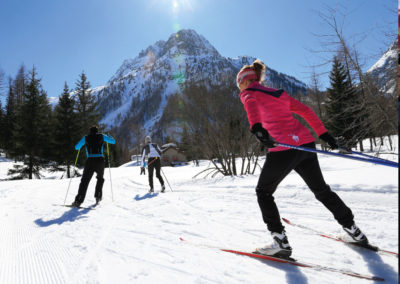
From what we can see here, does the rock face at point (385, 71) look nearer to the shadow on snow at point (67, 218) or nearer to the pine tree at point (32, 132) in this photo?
the shadow on snow at point (67, 218)

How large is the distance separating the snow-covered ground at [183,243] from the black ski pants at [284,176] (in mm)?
368

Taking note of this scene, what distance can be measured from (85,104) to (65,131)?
4.67 m

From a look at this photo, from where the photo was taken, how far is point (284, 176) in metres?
2.04

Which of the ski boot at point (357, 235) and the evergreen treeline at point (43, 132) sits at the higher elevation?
the evergreen treeline at point (43, 132)

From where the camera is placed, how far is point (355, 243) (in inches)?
83.0

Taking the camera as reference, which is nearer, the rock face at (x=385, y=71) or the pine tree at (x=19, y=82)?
the rock face at (x=385, y=71)

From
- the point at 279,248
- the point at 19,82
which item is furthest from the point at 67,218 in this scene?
the point at 19,82

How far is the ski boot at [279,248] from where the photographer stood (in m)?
1.98

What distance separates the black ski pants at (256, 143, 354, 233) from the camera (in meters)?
1.97

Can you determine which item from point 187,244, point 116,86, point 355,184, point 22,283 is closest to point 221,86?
point 355,184

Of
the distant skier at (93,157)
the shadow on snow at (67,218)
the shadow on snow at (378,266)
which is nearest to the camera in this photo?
the shadow on snow at (378,266)

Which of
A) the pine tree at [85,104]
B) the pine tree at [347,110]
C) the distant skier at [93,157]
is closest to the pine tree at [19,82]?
the pine tree at [85,104]

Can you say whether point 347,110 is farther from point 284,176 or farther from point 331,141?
point 284,176

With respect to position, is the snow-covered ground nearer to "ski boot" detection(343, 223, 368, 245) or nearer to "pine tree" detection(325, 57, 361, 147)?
"ski boot" detection(343, 223, 368, 245)
